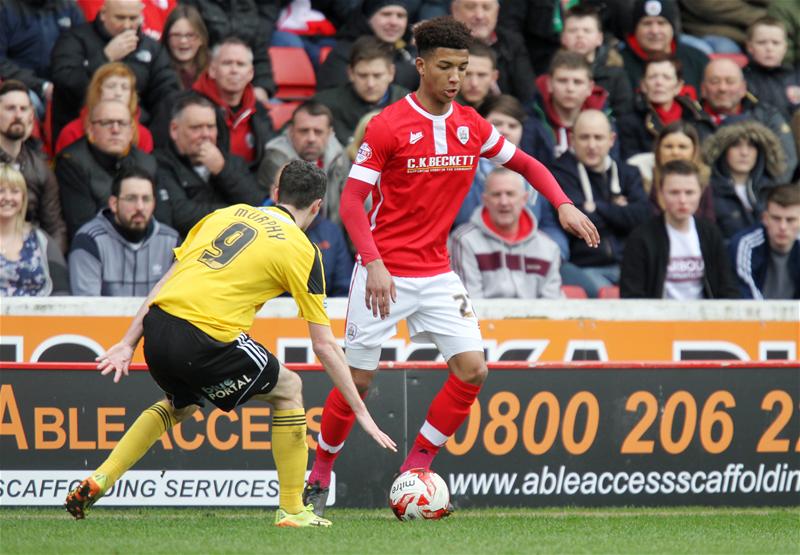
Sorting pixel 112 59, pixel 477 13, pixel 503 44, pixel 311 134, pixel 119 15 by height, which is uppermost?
pixel 477 13

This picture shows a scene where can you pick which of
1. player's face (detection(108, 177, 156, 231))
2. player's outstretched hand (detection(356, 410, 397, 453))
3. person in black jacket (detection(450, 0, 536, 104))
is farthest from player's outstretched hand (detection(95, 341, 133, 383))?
person in black jacket (detection(450, 0, 536, 104))

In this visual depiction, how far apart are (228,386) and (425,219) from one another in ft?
4.89

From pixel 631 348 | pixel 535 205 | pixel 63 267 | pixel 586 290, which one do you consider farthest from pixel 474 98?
pixel 63 267

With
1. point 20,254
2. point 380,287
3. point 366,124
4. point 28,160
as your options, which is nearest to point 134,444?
point 380,287

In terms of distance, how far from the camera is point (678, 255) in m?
10.1

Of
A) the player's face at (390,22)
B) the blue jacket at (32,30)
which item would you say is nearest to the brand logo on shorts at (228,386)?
the blue jacket at (32,30)

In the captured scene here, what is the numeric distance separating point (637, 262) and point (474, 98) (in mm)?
2123

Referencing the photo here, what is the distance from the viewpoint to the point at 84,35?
10.6 metres

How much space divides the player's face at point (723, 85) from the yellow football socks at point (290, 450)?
23.0 ft

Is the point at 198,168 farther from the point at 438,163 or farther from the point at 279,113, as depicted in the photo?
the point at 438,163

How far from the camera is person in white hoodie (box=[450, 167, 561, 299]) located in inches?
385

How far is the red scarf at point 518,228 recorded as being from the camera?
9.88 meters

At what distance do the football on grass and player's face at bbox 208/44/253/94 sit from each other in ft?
15.2

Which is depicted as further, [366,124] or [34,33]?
[34,33]
